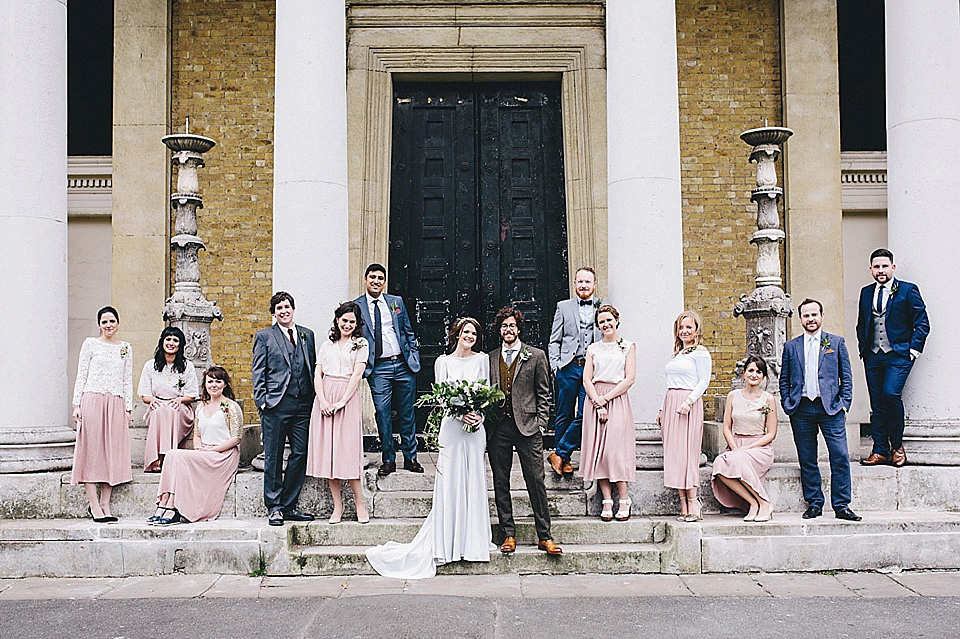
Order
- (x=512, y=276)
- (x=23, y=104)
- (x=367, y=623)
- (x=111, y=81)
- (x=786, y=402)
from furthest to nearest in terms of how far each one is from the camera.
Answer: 1. (x=111, y=81)
2. (x=512, y=276)
3. (x=23, y=104)
4. (x=786, y=402)
5. (x=367, y=623)

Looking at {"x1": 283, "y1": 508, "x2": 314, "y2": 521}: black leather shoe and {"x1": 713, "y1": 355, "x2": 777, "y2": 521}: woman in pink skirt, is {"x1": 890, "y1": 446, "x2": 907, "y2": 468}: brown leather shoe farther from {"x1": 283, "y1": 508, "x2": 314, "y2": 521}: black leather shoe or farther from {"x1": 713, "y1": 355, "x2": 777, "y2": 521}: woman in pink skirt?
{"x1": 283, "y1": 508, "x2": 314, "y2": 521}: black leather shoe

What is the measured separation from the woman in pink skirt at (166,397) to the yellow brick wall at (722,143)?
649cm

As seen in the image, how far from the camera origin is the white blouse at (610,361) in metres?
8.82

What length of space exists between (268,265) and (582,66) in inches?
189

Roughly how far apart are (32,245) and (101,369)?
155 cm

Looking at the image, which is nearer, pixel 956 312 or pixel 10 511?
pixel 10 511

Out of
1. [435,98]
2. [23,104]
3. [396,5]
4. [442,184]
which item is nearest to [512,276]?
[442,184]


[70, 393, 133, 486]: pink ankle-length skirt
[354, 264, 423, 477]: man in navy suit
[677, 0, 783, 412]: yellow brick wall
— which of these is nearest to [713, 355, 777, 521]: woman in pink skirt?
[354, 264, 423, 477]: man in navy suit

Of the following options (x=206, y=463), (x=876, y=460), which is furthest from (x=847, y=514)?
(x=206, y=463)

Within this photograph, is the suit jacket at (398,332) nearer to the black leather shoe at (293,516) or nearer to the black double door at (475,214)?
the black leather shoe at (293,516)

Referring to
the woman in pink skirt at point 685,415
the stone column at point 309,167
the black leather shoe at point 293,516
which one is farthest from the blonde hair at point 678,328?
the black leather shoe at point 293,516

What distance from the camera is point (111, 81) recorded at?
1373 centimetres

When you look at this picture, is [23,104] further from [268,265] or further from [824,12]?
[824,12]

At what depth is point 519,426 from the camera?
27.1 ft
